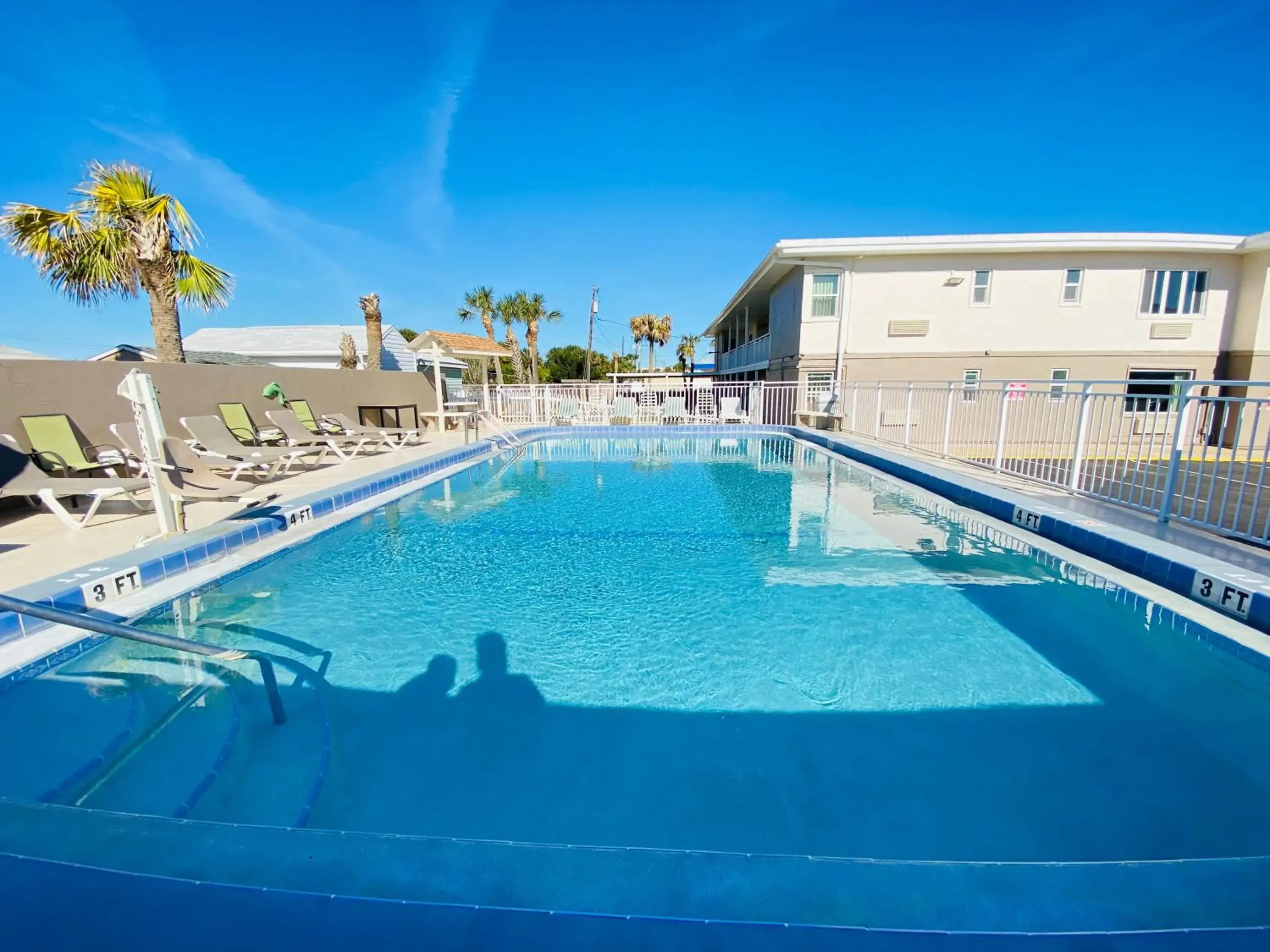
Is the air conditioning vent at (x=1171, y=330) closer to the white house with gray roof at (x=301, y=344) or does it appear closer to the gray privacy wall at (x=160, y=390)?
the gray privacy wall at (x=160, y=390)

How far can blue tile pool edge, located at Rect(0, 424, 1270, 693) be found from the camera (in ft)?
9.96

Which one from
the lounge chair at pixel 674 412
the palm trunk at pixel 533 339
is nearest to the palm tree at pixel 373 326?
the lounge chair at pixel 674 412

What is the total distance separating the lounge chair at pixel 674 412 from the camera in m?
15.6

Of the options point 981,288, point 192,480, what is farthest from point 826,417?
point 192,480

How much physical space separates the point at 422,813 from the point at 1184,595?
4.71 metres

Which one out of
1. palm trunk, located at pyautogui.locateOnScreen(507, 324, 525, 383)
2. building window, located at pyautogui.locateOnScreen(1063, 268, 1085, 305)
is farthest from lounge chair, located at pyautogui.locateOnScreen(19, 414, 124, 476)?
palm trunk, located at pyautogui.locateOnScreen(507, 324, 525, 383)

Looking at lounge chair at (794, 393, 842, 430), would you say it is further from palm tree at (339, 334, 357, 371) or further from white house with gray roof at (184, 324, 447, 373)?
white house with gray roof at (184, 324, 447, 373)

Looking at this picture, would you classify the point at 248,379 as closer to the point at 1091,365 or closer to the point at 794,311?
the point at 794,311

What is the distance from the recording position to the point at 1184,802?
207cm

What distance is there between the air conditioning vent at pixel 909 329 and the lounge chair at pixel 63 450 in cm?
1529

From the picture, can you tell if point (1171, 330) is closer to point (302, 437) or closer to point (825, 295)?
point (825, 295)

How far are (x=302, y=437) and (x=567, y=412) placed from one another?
28.3 ft

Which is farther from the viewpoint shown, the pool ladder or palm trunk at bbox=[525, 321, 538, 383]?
palm trunk at bbox=[525, 321, 538, 383]

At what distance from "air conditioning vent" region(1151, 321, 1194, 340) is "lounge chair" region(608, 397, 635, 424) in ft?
44.5
